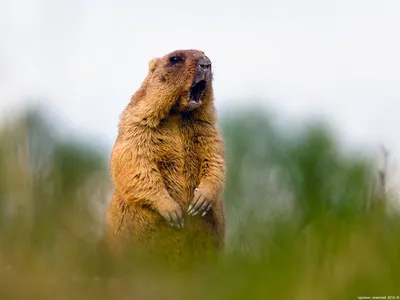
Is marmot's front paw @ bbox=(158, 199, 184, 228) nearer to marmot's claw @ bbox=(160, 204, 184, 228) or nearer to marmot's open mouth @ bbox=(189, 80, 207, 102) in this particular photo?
marmot's claw @ bbox=(160, 204, 184, 228)

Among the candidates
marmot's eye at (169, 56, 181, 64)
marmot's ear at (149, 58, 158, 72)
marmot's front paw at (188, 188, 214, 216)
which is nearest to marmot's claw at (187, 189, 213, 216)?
marmot's front paw at (188, 188, 214, 216)

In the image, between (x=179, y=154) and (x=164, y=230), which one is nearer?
(x=164, y=230)

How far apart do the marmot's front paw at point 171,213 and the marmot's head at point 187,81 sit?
105 cm

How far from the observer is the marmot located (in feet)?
25.8

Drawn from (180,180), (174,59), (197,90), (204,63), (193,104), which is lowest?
(180,180)

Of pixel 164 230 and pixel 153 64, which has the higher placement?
pixel 153 64

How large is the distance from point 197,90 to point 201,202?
1260 mm

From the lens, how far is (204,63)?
840cm

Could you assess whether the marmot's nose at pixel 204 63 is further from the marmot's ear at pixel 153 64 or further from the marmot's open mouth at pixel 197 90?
the marmot's ear at pixel 153 64

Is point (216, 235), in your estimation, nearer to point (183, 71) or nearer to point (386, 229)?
point (183, 71)

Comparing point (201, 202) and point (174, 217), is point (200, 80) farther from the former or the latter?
point (174, 217)

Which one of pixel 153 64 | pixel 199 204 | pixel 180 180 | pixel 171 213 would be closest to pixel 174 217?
pixel 171 213

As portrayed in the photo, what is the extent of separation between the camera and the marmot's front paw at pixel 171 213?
25.6ft

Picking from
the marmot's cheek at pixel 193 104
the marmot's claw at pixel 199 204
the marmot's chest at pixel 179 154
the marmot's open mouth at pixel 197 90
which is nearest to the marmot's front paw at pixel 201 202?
the marmot's claw at pixel 199 204
